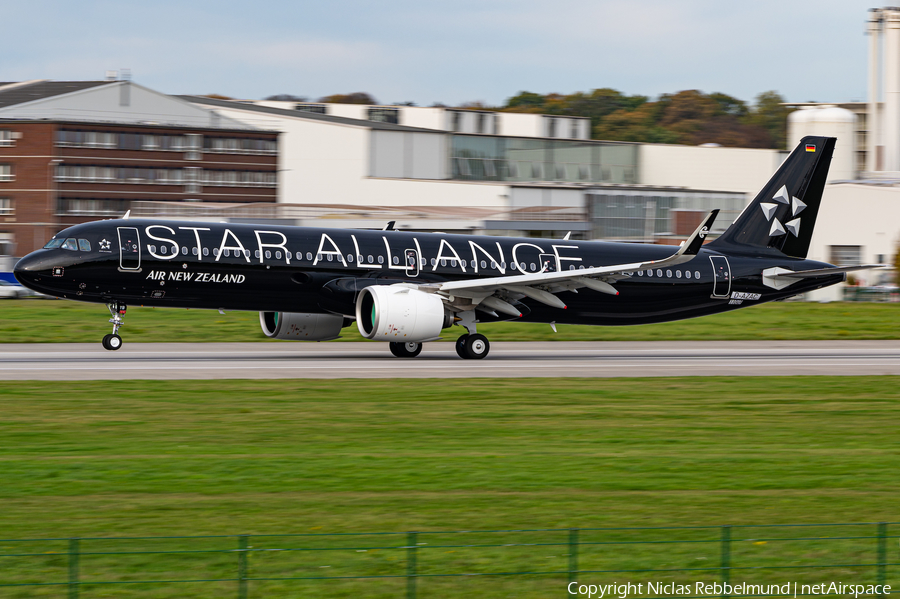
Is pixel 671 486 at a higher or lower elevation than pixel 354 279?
lower

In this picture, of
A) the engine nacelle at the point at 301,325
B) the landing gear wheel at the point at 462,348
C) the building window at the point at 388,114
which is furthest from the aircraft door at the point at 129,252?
the building window at the point at 388,114

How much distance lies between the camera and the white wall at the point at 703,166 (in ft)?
427

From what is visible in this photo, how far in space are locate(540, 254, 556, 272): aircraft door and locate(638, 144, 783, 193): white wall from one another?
95.8 meters

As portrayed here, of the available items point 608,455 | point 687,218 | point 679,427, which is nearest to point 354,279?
point 679,427

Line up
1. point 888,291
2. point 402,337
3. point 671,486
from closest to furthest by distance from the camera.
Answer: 1. point 671,486
2. point 402,337
3. point 888,291

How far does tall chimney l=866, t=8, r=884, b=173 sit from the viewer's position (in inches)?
4614

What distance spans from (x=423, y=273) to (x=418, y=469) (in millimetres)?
19155

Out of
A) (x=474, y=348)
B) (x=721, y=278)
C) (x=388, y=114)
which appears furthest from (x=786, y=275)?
(x=388, y=114)

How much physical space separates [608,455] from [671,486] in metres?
2.61

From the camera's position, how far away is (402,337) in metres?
34.0

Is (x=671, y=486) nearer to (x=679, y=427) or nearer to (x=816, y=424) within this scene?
(x=679, y=427)

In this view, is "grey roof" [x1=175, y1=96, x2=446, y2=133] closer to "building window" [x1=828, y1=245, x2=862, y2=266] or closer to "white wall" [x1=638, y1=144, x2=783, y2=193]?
"white wall" [x1=638, y1=144, x2=783, y2=193]

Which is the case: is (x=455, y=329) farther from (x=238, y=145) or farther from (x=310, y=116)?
(x=238, y=145)

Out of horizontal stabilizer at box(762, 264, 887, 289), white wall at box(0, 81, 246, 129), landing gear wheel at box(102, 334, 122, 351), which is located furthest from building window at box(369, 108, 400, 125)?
landing gear wheel at box(102, 334, 122, 351)
